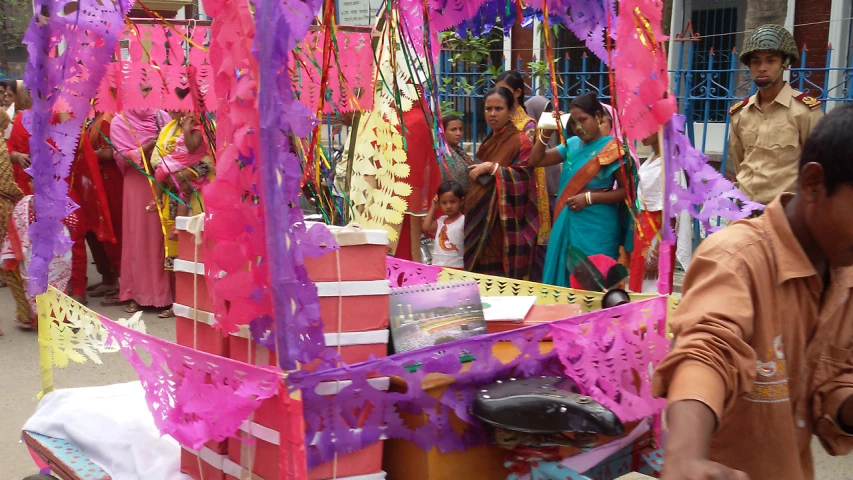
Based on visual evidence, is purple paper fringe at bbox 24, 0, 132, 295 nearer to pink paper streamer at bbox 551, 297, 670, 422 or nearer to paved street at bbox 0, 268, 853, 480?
paved street at bbox 0, 268, 853, 480

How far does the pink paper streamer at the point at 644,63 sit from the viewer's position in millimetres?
2332

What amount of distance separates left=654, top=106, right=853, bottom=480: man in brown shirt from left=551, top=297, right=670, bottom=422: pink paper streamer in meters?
0.55

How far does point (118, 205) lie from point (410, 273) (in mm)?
4523

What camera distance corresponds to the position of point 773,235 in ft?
4.89

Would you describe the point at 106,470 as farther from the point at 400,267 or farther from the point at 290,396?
the point at 400,267

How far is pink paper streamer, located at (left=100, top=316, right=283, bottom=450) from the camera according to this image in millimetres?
1784

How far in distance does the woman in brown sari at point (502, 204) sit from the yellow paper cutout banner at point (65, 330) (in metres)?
2.36

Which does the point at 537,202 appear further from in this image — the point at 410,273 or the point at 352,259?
the point at 352,259

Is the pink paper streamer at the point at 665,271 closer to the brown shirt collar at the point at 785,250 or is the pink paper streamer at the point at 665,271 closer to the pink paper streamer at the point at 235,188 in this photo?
the brown shirt collar at the point at 785,250

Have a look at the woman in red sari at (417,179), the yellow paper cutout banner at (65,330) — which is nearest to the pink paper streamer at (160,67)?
the woman in red sari at (417,179)

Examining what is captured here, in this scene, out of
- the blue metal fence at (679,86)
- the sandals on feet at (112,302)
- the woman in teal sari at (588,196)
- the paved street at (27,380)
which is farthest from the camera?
the sandals on feet at (112,302)

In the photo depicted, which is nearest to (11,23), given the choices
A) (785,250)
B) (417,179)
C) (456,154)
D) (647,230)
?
(456,154)

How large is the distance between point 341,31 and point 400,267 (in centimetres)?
202

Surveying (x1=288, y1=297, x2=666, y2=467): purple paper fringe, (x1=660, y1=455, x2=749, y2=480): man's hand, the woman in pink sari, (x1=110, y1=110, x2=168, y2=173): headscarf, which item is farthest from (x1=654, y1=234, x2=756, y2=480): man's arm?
the woman in pink sari
